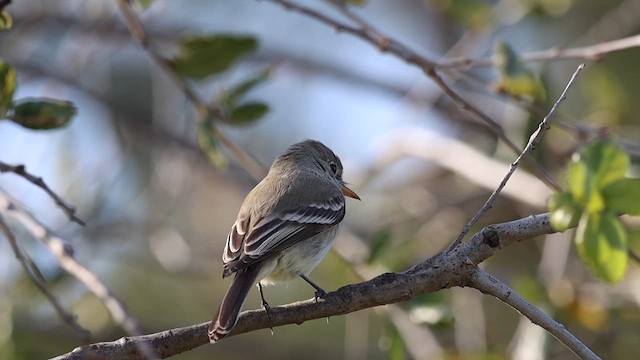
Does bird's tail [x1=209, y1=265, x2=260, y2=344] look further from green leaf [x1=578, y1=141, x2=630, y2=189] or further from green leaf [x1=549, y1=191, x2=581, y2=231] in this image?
green leaf [x1=578, y1=141, x2=630, y2=189]

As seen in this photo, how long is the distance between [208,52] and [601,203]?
2.26 meters

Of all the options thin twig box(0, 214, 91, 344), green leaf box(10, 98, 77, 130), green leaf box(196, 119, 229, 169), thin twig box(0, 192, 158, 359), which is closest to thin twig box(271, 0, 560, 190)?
green leaf box(196, 119, 229, 169)

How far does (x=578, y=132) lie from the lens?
4117 mm

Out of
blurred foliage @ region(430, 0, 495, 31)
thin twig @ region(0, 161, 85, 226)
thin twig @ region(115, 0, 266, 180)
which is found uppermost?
blurred foliage @ region(430, 0, 495, 31)

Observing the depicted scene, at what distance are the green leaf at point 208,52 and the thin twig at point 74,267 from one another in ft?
5.06

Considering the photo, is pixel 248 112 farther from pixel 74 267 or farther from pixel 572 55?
pixel 74 267

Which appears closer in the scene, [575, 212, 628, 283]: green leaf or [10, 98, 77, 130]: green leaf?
[575, 212, 628, 283]: green leaf

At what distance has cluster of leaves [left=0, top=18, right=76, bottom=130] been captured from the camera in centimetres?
332

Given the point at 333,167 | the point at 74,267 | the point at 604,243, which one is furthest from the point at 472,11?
the point at 74,267

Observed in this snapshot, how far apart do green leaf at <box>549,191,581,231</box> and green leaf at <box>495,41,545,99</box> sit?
121 cm

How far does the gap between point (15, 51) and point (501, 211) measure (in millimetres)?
3809

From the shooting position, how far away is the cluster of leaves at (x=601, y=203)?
2795 mm

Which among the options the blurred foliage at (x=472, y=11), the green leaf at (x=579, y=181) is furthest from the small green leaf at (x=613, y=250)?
the blurred foliage at (x=472, y=11)

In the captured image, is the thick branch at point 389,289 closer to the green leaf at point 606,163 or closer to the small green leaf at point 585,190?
the small green leaf at point 585,190
